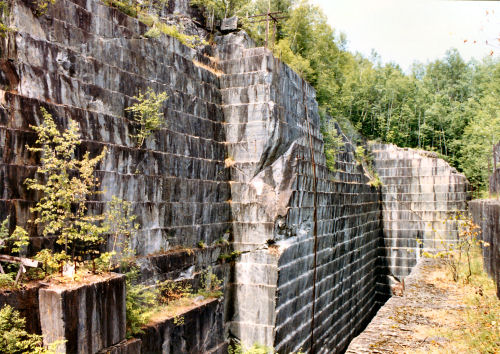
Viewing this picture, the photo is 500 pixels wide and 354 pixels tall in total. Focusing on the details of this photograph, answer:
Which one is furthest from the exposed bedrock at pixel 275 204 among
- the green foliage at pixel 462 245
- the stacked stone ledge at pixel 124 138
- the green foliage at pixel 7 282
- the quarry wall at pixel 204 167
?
the green foliage at pixel 7 282

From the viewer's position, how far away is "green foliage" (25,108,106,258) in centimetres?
564

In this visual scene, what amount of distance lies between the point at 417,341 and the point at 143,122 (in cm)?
608

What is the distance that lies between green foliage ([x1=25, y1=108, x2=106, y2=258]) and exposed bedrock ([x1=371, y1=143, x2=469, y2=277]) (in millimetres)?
16670

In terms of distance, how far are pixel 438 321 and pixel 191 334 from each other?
4597 mm

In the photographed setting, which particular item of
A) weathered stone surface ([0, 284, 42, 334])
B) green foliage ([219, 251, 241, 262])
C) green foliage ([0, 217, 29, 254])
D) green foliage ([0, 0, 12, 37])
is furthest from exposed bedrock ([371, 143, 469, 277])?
green foliage ([0, 0, 12, 37])

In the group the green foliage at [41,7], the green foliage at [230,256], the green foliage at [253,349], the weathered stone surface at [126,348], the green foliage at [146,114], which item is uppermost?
the green foliage at [41,7]

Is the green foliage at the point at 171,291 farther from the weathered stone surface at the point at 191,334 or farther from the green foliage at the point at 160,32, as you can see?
the green foliage at the point at 160,32

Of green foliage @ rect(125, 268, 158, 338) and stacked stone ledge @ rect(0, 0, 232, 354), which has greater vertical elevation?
stacked stone ledge @ rect(0, 0, 232, 354)

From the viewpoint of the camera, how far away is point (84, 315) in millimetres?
5074

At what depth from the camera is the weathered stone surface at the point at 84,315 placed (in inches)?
191

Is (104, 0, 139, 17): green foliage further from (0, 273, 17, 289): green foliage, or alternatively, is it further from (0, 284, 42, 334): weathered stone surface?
(0, 284, 42, 334): weathered stone surface

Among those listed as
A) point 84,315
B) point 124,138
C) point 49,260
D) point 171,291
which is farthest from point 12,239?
point 171,291

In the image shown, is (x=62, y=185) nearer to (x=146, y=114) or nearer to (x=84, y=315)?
(x=84, y=315)

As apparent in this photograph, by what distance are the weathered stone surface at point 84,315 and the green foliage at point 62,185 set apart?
803mm
